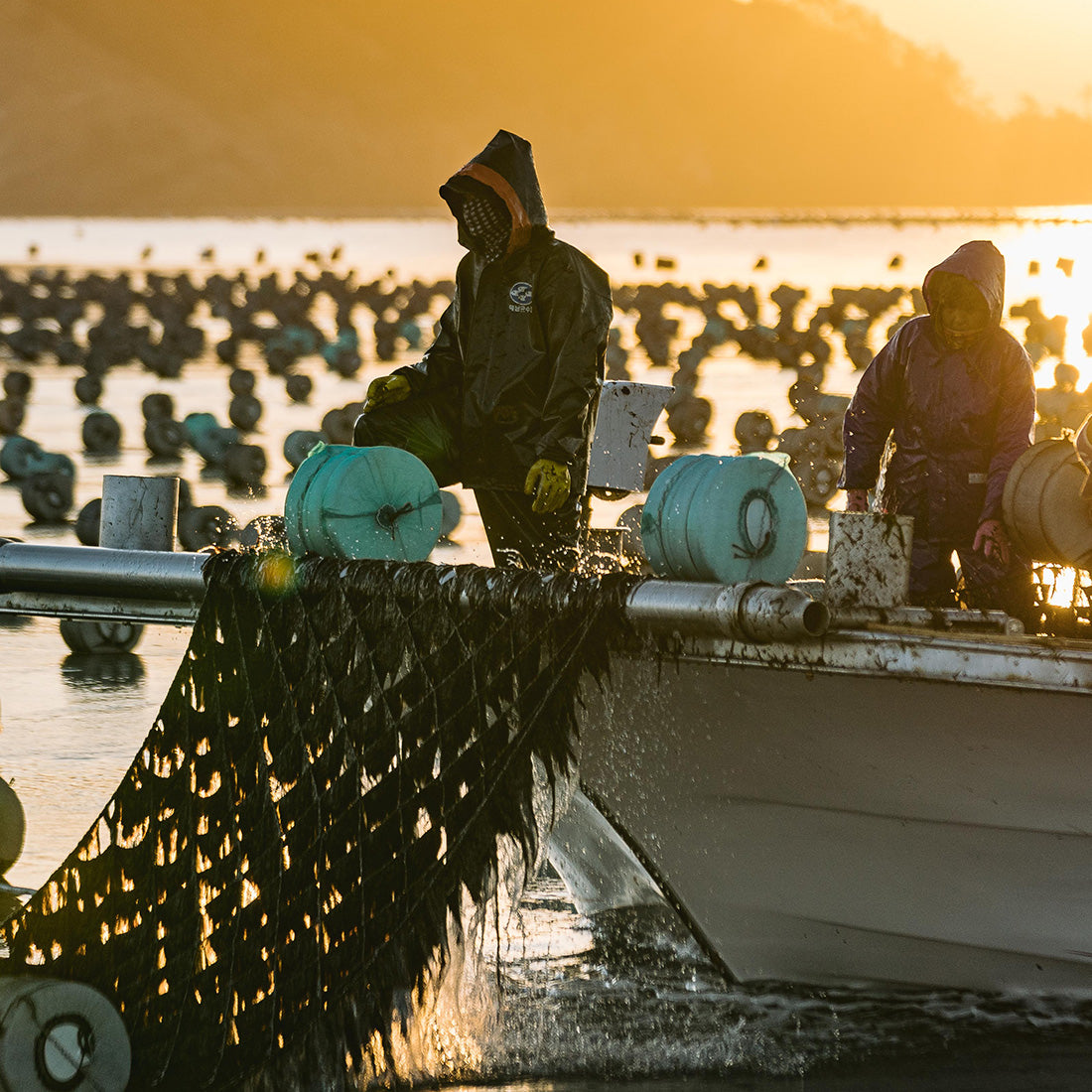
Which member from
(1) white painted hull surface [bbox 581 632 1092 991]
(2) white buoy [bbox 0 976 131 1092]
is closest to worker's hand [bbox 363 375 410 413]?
(1) white painted hull surface [bbox 581 632 1092 991]

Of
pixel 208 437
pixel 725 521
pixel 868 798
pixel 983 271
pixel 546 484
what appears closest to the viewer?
pixel 725 521

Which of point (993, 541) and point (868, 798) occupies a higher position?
point (993, 541)

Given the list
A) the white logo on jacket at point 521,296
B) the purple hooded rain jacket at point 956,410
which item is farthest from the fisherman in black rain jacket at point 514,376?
the purple hooded rain jacket at point 956,410

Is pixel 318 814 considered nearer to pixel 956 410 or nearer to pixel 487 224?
pixel 487 224

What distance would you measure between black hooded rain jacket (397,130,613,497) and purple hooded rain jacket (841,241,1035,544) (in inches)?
41.0

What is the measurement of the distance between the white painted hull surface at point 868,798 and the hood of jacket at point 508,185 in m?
1.49

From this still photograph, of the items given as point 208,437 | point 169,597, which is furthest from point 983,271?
point 208,437

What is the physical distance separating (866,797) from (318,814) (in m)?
1.43

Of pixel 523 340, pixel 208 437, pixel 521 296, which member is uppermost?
pixel 521 296

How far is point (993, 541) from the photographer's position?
5430 millimetres

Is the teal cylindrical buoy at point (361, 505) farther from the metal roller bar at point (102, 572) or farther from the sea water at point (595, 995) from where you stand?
the sea water at point (595, 995)

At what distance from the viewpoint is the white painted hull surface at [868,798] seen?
448cm

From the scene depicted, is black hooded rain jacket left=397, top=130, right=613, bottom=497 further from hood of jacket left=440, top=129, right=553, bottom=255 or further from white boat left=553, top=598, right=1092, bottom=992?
white boat left=553, top=598, right=1092, bottom=992

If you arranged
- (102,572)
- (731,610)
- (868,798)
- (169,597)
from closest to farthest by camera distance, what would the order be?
1. (731,610)
2. (868,798)
3. (169,597)
4. (102,572)
